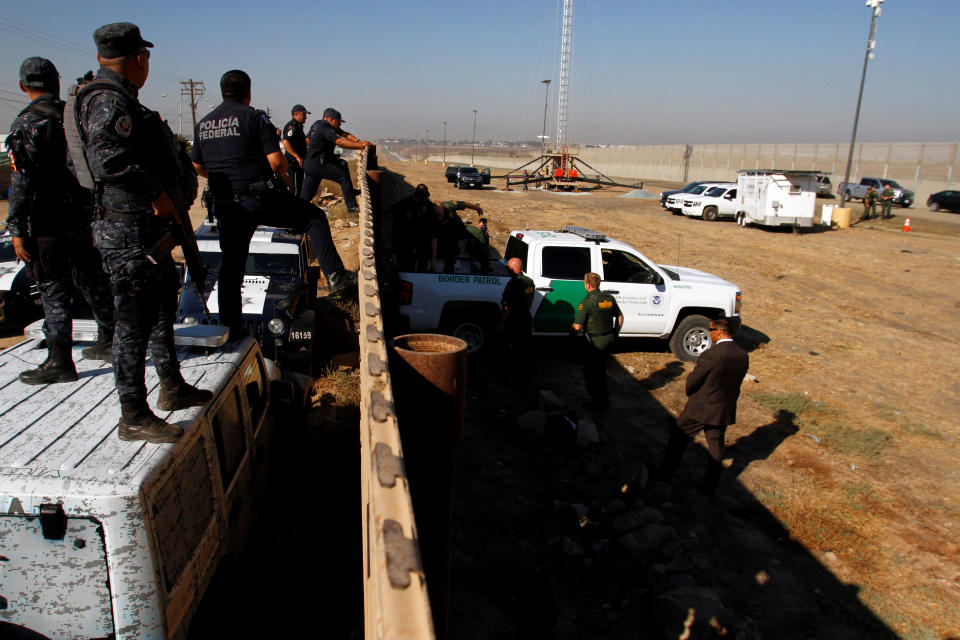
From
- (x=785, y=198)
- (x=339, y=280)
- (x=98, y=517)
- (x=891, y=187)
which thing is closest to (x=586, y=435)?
(x=339, y=280)

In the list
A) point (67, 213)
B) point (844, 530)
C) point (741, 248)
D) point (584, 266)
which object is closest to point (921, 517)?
point (844, 530)

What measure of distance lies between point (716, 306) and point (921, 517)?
4536 mm

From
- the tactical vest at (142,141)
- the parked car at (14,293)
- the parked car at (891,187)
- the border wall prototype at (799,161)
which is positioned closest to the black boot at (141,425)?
the tactical vest at (142,141)

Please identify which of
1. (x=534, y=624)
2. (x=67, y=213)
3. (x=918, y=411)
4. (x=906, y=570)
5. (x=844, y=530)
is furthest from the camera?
(x=918, y=411)

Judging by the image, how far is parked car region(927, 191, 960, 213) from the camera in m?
36.5

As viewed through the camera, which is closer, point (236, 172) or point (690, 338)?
point (236, 172)

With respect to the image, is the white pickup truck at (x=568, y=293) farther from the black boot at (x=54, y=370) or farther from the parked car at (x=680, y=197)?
the parked car at (x=680, y=197)

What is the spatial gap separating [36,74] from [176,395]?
7.53ft

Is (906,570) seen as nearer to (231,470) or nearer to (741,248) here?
(231,470)

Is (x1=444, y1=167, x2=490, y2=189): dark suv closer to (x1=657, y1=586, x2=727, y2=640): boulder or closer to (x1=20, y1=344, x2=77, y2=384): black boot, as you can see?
(x1=657, y1=586, x2=727, y2=640): boulder

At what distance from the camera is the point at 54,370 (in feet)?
9.95

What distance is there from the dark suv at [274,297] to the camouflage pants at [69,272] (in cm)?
299

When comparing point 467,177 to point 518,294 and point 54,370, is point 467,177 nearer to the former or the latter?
point 518,294

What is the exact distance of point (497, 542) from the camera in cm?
521
